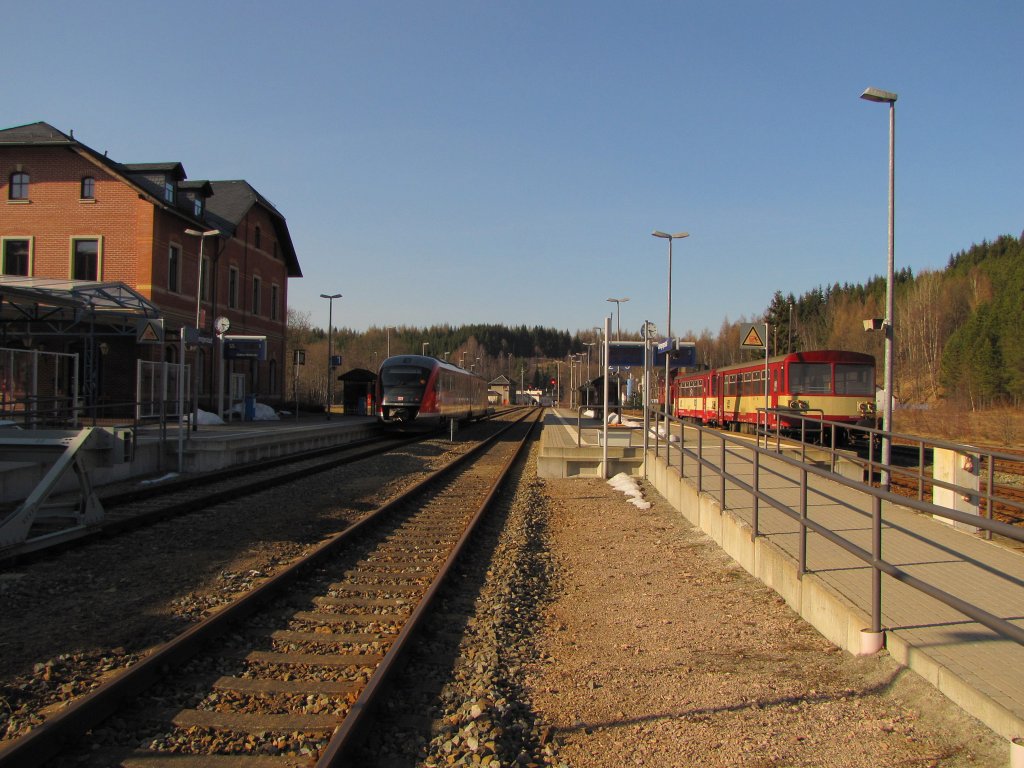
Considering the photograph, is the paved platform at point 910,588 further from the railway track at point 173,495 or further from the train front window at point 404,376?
the train front window at point 404,376

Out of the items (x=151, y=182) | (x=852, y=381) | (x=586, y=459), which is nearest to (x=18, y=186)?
(x=151, y=182)

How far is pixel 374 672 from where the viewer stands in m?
4.77

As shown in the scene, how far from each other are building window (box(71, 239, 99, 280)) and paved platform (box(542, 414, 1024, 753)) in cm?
3010

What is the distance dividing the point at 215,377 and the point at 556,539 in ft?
99.8

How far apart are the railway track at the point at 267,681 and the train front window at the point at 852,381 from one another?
62.7 ft

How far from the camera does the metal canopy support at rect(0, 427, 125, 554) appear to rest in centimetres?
797

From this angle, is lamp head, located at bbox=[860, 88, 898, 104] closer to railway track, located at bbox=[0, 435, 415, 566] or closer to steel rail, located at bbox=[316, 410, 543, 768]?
steel rail, located at bbox=[316, 410, 543, 768]

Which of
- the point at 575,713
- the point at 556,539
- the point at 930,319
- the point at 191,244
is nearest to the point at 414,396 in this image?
the point at 191,244

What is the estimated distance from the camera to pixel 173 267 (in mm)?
34062

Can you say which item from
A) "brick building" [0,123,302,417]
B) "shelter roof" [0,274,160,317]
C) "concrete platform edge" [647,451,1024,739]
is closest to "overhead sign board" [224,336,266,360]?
"brick building" [0,123,302,417]

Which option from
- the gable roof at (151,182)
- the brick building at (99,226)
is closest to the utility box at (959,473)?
the brick building at (99,226)

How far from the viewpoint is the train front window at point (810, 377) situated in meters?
24.0

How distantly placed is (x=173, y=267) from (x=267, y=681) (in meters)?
32.7

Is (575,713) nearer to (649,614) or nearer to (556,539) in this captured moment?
(649,614)
